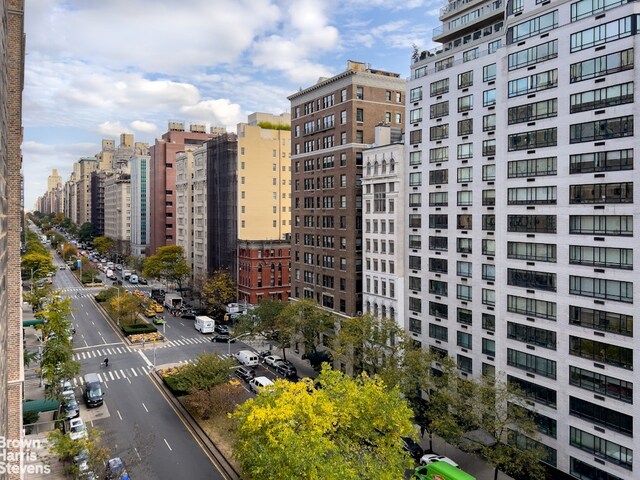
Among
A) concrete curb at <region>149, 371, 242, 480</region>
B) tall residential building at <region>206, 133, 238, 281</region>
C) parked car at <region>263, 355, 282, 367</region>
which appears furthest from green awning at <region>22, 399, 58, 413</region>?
tall residential building at <region>206, 133, 238, 281</region>

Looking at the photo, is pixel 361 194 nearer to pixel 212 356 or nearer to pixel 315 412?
pixel 212 356

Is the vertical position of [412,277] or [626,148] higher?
[626,148]

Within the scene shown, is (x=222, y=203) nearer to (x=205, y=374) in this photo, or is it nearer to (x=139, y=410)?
(x=139, y=410)

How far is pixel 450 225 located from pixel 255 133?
208ft

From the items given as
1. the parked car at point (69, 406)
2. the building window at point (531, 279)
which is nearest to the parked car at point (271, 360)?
the parked car at point (69, 406)

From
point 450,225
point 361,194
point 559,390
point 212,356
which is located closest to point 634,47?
point 450,225

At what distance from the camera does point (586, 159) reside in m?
38.3

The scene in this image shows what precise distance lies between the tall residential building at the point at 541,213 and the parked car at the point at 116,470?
3220 centimetres

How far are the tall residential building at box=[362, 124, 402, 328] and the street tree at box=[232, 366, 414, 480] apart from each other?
2749 cm

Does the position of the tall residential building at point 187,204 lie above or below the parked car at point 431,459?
above

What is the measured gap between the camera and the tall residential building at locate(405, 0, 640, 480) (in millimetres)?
35906

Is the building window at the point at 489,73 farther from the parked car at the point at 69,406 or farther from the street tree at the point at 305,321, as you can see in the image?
the parked car at the point at 69,406

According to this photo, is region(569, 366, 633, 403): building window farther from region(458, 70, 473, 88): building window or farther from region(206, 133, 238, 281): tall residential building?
region(206, 133, 238, 281): tall residential building

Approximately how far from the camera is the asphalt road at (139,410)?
40.2 m
